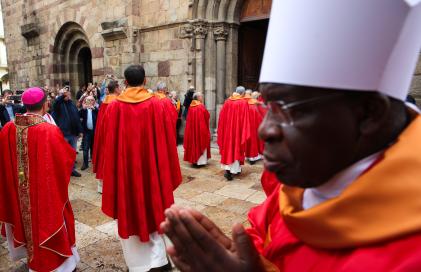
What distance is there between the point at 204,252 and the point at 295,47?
1.88 ft

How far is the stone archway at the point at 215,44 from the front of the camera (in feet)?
29.1

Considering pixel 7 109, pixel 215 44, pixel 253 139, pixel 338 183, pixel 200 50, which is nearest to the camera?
pixel 338 183

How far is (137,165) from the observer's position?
315cm

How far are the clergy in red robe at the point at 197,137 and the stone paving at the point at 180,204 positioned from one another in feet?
0.77

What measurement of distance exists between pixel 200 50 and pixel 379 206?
28.4ft

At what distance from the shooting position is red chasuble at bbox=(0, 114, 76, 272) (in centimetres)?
289

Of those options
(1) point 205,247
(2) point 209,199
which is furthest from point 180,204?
(1) point 205,247

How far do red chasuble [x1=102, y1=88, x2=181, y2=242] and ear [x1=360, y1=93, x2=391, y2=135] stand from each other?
8.53ft

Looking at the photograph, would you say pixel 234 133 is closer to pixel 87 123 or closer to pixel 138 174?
pixel 87 123

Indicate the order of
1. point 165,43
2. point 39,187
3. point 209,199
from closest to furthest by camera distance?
1. point 39,187
2. point 209,199
3. point 165,43

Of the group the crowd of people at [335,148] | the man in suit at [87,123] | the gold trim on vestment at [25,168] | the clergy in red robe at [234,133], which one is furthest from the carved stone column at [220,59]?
the crowd of people at [335,148]

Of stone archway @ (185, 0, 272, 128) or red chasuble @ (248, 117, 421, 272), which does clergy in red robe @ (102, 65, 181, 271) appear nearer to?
red chasuble @ (248, 117, 421, 272)

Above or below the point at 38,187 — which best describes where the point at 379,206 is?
above

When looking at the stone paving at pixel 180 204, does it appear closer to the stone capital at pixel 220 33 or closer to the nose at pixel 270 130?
the nose at pixel 270 130
